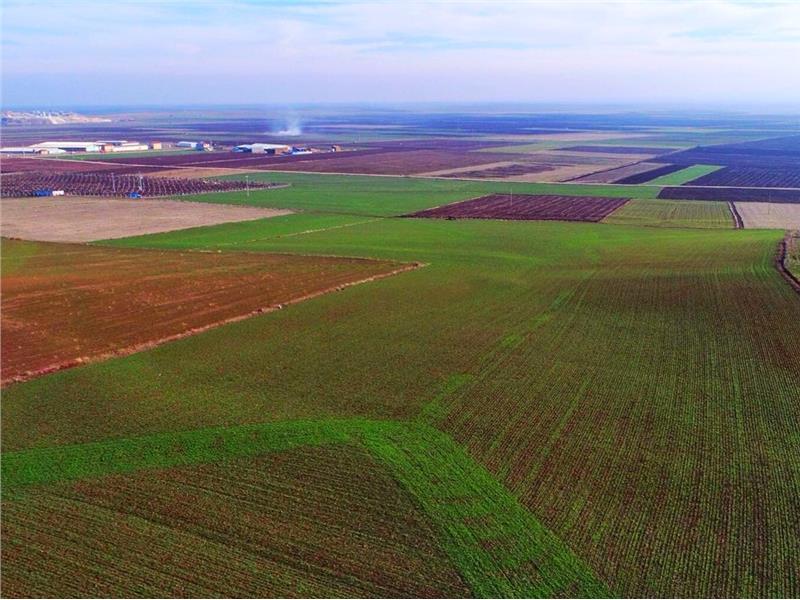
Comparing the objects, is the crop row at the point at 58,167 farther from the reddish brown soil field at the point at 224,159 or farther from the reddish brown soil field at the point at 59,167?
the reddish brown soil field at the point at 224,159

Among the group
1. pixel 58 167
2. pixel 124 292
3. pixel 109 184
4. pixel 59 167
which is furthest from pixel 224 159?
pixel 124 292

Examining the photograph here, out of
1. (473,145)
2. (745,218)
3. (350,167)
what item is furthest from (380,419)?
(473,145)

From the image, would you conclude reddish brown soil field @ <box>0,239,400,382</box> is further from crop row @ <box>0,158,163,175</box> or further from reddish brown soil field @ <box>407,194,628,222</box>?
crop row @ <box>0,158,163,175</box>

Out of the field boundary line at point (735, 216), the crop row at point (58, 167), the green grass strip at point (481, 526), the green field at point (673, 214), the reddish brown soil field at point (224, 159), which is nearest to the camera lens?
the green grass strip at point (481, 526)

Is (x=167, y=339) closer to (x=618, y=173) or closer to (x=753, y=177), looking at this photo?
(x=618, y=173)

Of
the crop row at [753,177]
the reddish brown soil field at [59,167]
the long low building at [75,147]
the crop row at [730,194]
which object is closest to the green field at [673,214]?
the crop row at [730,194]

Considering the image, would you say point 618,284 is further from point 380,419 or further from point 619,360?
point 380,419

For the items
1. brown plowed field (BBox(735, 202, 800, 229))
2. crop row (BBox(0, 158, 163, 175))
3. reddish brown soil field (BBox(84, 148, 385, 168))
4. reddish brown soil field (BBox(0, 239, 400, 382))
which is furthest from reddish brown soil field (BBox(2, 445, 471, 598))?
reddish brown soil field (BBox(84, 148, 385, 168))
